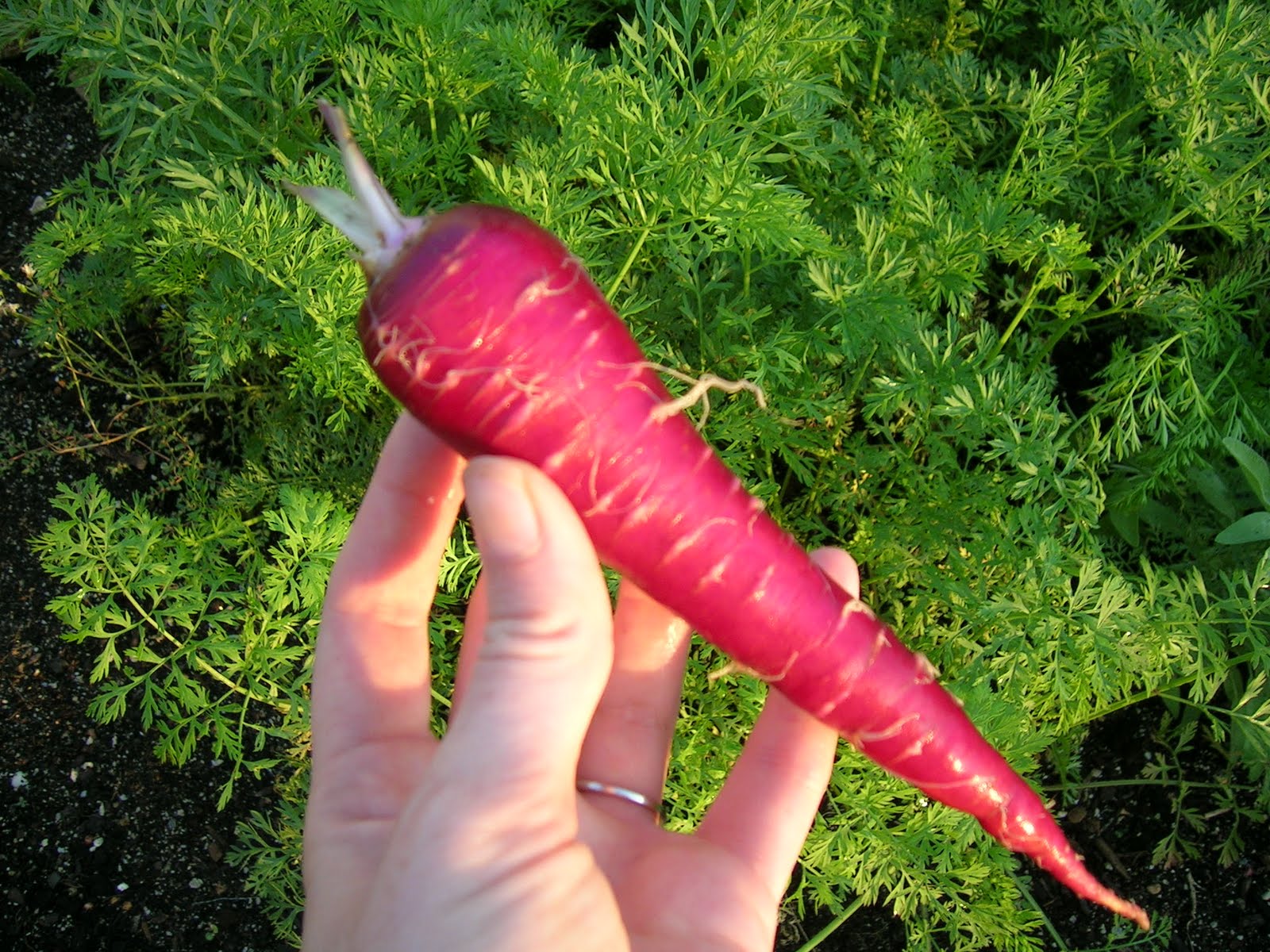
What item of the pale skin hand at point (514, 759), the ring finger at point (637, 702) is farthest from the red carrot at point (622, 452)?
the ring finger at point (637, 702)

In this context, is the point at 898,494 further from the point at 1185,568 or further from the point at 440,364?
the point at 440,364

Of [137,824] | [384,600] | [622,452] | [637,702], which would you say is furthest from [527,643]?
[137,824]

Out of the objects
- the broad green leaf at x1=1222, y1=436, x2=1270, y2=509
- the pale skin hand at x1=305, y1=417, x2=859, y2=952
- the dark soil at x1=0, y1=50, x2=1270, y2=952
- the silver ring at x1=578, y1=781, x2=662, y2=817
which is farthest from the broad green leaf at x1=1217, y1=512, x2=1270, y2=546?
the silver ring at x1=578, y1=781, x2=662, y2=817

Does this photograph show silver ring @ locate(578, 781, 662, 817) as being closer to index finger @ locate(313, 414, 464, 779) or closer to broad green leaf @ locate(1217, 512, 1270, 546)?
index finger @ locate(313, 414, 464, 779)

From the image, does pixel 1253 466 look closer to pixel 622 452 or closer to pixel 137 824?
pixel 622 452

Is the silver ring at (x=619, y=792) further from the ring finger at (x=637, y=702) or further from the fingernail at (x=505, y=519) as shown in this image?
the fingernail at (x=505, y=519)

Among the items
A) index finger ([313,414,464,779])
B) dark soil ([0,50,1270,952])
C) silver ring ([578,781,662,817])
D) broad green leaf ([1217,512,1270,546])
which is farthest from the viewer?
dark soil ([0,50,1270,952])
